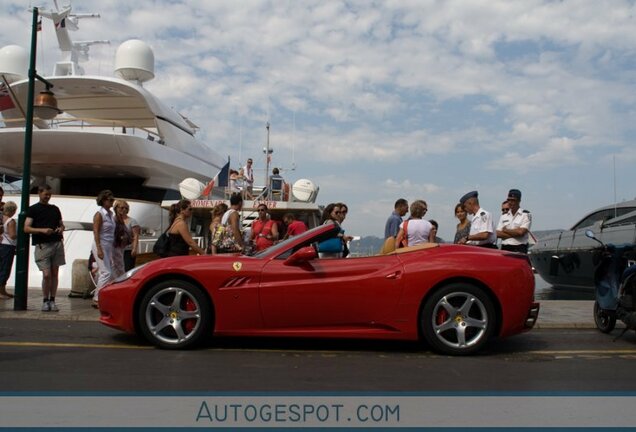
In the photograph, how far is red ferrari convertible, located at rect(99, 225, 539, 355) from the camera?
5.46m

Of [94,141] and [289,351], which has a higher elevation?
[94,141]

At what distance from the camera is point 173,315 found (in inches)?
221

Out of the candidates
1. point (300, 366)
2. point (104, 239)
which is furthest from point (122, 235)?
point (300, 366)

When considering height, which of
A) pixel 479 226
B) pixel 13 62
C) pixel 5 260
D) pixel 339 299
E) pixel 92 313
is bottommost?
pixel 92 313

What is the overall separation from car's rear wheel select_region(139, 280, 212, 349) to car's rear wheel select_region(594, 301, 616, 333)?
14.5 ft

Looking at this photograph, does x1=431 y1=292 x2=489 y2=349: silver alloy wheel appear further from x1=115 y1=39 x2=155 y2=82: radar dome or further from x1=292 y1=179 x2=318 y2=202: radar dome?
x1=115 y1=39 x2=155 y2=82: radar dome

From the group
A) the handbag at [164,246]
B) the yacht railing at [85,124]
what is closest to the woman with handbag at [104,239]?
the handbag at [164,246]

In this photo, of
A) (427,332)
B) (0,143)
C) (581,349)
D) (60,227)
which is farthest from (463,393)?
(0,143)

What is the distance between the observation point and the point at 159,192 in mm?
22828

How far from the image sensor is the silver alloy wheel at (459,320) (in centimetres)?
546

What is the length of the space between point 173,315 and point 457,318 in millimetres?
2526

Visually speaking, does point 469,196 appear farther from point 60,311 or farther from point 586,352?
point 60,311

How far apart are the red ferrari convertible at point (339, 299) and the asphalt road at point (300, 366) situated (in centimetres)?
21

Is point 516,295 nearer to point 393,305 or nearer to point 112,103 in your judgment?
point 393,305
